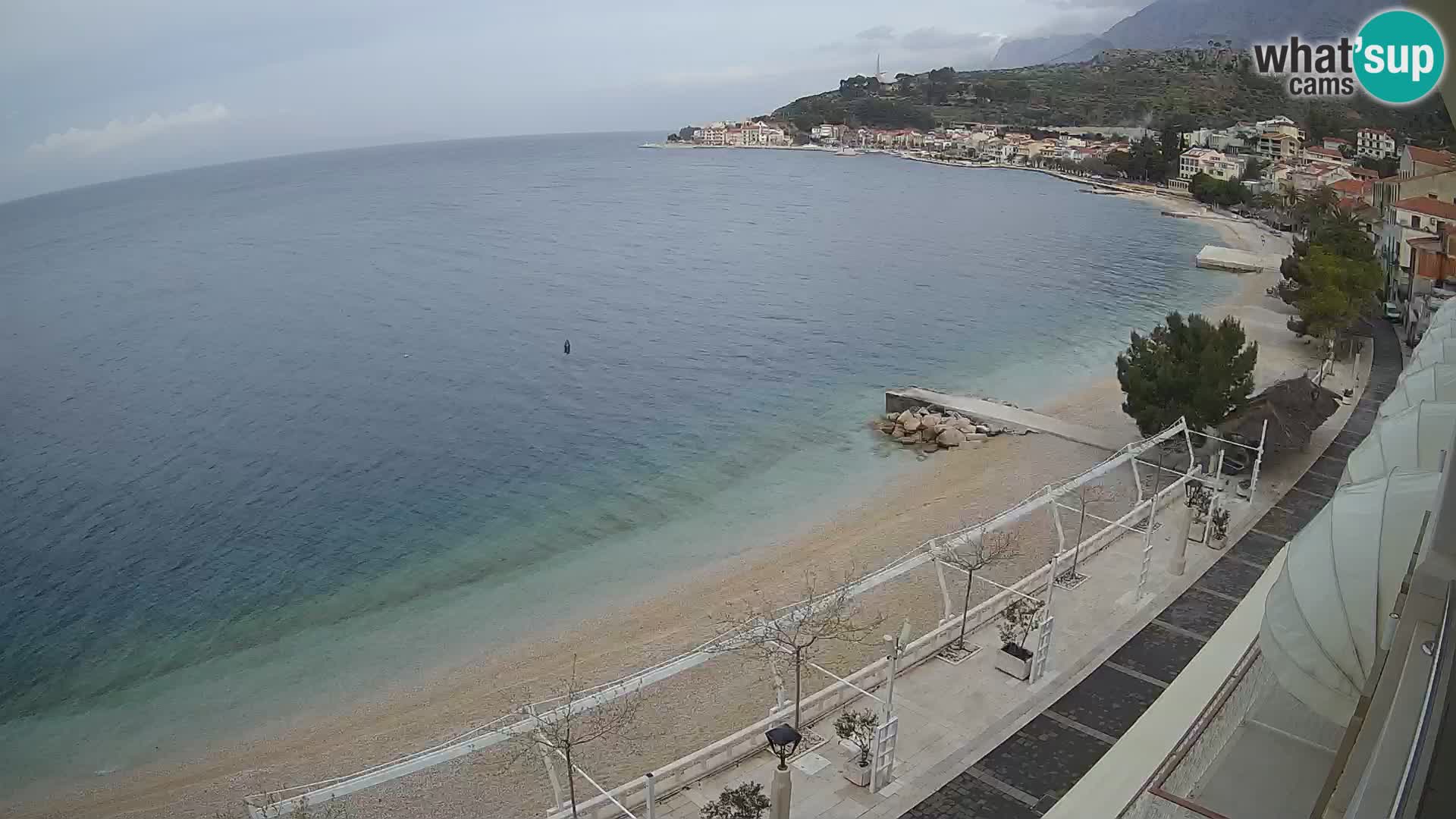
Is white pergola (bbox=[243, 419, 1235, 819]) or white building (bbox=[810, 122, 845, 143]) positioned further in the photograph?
white building (bbox=[810, 122, 845, 143])

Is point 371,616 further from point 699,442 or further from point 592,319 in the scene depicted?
point 592,319

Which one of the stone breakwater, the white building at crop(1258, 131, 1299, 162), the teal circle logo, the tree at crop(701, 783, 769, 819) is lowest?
the stone breakwater

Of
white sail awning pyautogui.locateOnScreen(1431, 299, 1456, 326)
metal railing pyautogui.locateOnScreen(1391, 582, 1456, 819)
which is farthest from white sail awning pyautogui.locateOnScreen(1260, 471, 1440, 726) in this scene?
white sail awning pyautogui.locateOnScreen(1431, 299, 1456, 326)

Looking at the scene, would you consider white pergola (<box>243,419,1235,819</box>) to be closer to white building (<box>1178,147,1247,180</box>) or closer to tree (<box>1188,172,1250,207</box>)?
tree (<box>1188,172,1250,207</box>)

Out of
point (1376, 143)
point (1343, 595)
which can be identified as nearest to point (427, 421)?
point (1343, 595)

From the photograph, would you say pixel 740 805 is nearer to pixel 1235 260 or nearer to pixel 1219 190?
pixel 1235 260

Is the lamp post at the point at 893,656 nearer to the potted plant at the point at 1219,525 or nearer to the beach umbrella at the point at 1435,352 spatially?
the beach umbrella at the point at 1435,352
